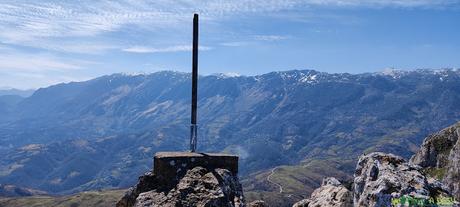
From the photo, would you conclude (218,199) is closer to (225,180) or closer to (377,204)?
(225,180)

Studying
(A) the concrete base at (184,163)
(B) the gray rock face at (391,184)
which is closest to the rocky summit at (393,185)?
(B) the gray rock face at (391,184)

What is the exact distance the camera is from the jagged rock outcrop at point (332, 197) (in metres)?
23.1

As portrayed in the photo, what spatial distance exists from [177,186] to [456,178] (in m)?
26.6

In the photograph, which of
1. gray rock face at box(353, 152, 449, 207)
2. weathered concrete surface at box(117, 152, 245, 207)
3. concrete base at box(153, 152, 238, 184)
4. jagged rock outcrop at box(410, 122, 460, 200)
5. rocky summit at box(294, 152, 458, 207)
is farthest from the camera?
jagged rock outcrop at box(410, 122, 460, 200)

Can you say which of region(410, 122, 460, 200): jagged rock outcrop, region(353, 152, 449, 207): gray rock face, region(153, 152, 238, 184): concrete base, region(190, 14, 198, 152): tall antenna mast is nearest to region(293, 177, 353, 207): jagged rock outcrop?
region(353, 152, 449, 207): gray rock face

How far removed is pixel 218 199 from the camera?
64.4ft

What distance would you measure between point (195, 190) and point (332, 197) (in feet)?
25.8

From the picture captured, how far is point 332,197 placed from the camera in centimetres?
2483

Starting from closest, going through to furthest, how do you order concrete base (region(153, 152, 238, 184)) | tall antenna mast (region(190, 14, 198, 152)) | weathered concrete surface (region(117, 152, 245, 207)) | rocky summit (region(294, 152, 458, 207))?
rocky summit (region(294, 152, 458, 207)) → weathered concrete surface (region(117, 152, 245, 207)) → concrete base (region(153, 152, 238, 184)) → tall antenna mast (region(190, 14, 198, 152))

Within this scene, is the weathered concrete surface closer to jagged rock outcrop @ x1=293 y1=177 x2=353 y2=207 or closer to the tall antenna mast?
the tall antenna mast

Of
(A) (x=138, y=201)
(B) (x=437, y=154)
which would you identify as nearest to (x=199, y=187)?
(A) (x=138, y=201)

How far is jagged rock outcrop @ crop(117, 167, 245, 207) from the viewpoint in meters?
19.7

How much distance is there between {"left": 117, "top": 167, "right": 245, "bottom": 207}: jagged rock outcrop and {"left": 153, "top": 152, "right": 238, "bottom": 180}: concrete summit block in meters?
0.38

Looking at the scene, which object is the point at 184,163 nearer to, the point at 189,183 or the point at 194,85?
the point at 189,183
